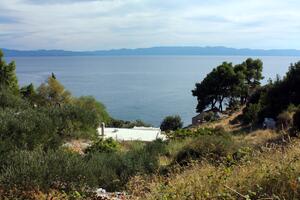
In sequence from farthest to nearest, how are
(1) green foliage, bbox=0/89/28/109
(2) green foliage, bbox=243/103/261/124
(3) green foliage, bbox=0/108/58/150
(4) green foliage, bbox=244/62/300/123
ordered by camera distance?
(2) green foliage, bbox=243/103/261/124
(4) green foliage, bbox=244/62/300/123
(1) green foliage, bbox=0/89/28/109
(3) green foliage, bbox=0/108/58/150

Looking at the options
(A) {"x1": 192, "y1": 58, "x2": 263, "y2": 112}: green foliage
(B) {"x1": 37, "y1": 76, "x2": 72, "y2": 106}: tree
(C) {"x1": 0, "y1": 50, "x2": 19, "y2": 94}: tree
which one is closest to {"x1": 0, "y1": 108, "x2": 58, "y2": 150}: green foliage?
(C) {"x1": 0, "y1": 50, "x2": 19, "y2": 94}: tree

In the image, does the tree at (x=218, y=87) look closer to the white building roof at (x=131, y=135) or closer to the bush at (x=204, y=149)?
the white building roof at (x=131, y=135)

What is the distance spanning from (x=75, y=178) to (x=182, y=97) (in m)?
92.4

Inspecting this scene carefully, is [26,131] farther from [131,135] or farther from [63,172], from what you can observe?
[131,135]

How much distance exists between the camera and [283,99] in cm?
A: 2875

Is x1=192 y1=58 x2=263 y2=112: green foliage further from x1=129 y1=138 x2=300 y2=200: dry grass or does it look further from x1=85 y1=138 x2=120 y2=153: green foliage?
x1=129 y1=138 x2=300 y2=200: dry grass

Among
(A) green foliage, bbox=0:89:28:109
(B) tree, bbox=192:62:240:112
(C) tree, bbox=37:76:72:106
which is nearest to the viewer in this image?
(A) green foliage, bbox=0:89:28:109

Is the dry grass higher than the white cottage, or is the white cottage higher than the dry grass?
the dry grass

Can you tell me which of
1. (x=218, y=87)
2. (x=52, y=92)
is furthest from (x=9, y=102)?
(x=218, y=87)

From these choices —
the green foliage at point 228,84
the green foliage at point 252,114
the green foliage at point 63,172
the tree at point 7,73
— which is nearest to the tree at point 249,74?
the green foliage at point 228,84

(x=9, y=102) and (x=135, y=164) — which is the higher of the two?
(x=9, y=102)

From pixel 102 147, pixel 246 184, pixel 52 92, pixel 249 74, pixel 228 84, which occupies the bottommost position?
pixel 52 92

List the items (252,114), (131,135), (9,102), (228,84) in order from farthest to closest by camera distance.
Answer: (228,84) < (252,114) < (131,135) < (9,102)

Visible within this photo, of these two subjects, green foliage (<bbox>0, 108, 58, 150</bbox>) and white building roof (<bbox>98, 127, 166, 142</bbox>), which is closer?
green foliage (<bbox>0, 108, 58, 150</bbox>)
